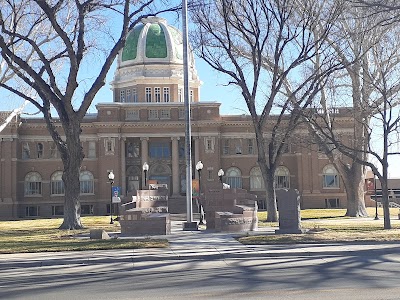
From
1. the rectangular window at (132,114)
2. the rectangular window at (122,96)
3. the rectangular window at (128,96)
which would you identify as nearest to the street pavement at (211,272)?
the rectangular window at (132,114)

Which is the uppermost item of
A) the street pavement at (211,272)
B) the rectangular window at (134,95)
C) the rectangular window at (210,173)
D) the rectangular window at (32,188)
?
the rectangular window at (134,95)

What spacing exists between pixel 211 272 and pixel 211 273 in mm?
180

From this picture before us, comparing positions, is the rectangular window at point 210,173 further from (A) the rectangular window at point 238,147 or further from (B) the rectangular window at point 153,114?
(B) the rectangular window at point 153,114

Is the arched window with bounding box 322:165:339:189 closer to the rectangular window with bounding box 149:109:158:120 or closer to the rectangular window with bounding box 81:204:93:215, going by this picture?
the rectangular window with bounding box 149:109:158:120

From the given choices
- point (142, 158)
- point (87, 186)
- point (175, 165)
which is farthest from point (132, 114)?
point (87, 186)

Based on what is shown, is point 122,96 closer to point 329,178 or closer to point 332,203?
point 329,178

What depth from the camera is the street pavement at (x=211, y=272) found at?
10.2m

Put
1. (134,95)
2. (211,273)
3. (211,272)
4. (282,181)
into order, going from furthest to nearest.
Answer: (134,95) → (282,181) → (211,272) → (211,273)

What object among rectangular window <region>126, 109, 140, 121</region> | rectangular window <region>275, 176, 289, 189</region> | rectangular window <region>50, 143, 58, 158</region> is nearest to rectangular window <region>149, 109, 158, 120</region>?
rectangular window <region>126, 109, 140, 121</region>

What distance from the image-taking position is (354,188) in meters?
43.0

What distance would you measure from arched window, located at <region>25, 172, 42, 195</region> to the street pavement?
4795 cm

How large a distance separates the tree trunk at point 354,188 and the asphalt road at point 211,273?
2460 centimetres

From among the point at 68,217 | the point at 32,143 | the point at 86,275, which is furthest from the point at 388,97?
the point at 32,143

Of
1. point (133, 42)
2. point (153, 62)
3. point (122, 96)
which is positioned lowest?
point (122, 96)
